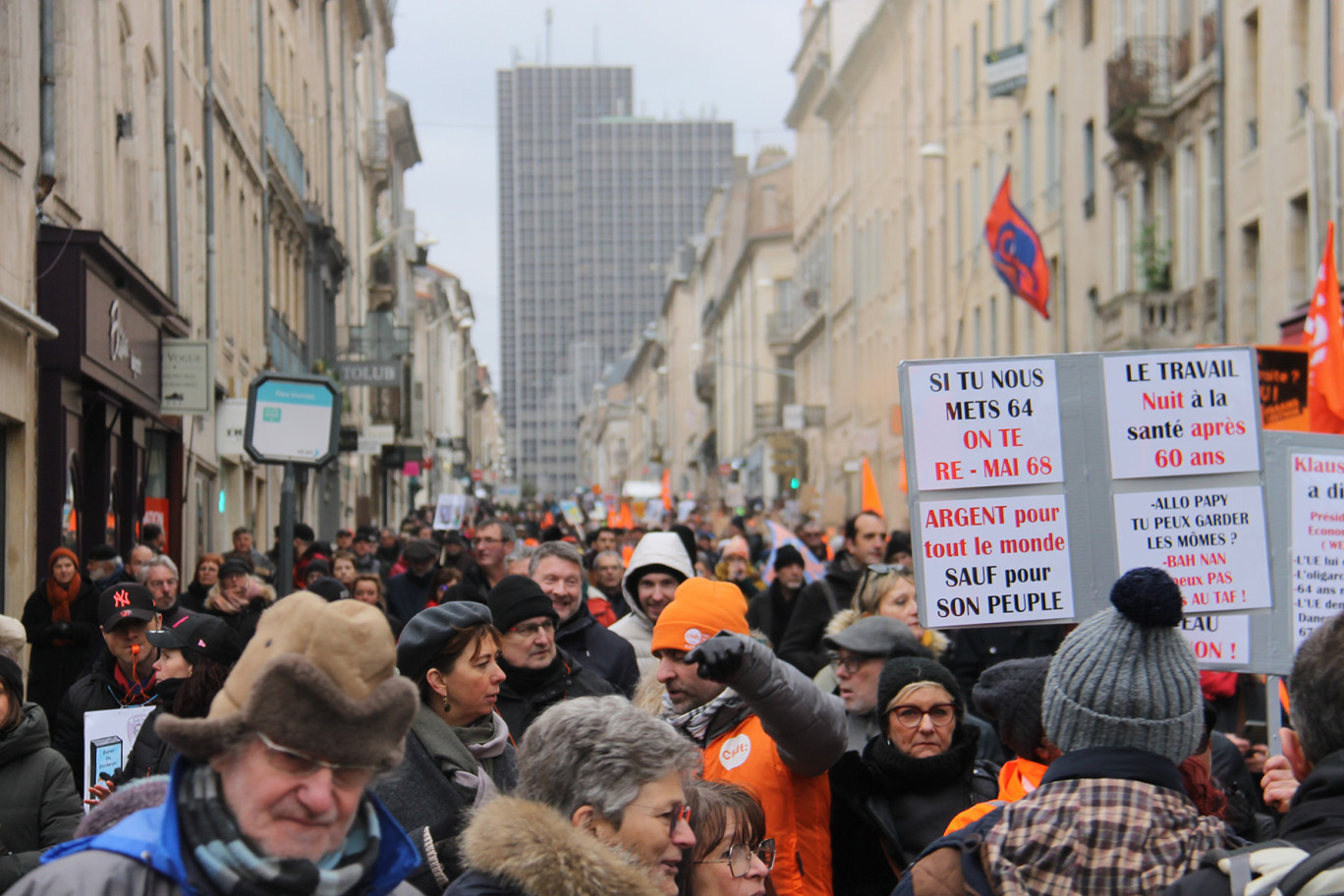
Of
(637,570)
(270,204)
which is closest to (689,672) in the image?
(637,570)

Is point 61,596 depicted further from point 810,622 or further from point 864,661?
point 864,661

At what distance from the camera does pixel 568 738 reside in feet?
12.5

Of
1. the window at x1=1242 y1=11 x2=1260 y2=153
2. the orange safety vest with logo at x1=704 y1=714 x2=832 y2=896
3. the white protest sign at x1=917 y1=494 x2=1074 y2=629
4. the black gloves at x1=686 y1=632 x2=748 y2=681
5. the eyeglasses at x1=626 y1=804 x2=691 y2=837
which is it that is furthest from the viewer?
the window at x1=1242 y1=11 x2=1260 y2=153

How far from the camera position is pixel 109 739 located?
20.3ft

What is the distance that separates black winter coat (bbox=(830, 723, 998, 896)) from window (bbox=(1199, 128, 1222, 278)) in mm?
21094

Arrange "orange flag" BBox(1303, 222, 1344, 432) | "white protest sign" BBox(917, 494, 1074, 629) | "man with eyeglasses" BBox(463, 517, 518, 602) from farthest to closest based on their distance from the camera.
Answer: "man with eyeglasses" BBox(463, 517, 518, 602) → "orange flag" BBox(1303, 222, 1344, 432) → "white protest sign" BBox(917, 494, 1074, 629)

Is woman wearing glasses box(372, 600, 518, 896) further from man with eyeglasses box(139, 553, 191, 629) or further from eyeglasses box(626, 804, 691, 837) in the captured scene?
man with eyeglasses box(139, 553, 191, 629)

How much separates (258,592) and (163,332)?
8222 mm

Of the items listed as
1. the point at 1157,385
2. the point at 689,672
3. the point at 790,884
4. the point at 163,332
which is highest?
the point at 163,332

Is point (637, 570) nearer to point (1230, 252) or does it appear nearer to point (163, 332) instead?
point (163, 332)

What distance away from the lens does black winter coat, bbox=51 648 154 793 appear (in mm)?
7191

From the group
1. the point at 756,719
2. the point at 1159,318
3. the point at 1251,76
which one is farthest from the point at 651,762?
the point at 1159,318

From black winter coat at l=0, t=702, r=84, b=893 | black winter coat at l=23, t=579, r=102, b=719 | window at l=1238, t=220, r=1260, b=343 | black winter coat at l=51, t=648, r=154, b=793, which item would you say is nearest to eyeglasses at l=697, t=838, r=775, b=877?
black winter coat at l=0, t=702, r=84, b=893

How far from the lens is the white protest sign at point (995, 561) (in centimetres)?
549
